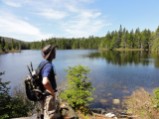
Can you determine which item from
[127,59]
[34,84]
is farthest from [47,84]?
[127,59]

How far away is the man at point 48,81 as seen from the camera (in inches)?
245

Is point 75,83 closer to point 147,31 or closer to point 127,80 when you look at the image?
point 127,80

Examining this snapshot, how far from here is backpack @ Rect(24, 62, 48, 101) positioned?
21.2 feet

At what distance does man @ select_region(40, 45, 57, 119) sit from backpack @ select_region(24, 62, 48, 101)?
5.6 inches

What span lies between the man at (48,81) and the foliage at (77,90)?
1116 cm

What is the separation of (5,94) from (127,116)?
39.7 feet

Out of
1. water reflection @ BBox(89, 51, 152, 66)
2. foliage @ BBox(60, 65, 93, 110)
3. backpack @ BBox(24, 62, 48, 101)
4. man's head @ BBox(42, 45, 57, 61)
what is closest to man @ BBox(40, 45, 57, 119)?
man's head @ BBox(42, 45, 57, 61)

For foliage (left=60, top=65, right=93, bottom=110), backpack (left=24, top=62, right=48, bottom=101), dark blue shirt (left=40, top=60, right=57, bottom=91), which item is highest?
dark blue shirt (left=40, top=60, right=57, bottom=91)

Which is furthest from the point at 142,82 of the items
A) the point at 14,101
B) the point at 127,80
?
the point at 14,101

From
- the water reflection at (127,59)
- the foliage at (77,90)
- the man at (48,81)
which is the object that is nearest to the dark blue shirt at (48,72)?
the man at (48,81)

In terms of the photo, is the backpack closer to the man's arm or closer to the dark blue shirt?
the dark blue shirt

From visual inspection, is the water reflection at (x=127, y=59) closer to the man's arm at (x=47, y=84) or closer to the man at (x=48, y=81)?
the man at (x=48, y=81)

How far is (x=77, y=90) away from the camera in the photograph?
18344 mm

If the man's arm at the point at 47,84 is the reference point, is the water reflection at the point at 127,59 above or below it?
below
